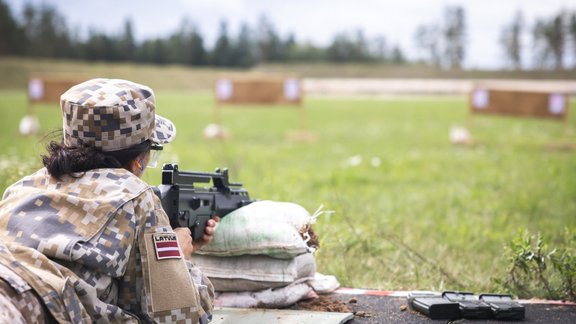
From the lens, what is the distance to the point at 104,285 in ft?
9.55

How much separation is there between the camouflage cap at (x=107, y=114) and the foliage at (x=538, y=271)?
251 cm

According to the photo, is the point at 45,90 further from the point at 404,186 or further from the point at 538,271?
the point at 538,271

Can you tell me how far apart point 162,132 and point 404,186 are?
7472 mm

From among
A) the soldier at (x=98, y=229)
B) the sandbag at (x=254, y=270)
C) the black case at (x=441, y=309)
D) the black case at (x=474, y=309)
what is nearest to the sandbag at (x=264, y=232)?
the sandbag at (x=254, y=270)

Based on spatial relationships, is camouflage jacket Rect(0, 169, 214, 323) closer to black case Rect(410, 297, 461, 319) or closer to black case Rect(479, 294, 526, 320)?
black case Rect(410, 297, 461, 319)

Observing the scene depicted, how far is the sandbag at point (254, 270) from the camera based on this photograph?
417cm

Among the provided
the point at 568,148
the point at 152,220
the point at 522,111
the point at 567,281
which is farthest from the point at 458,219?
the point at 522,111

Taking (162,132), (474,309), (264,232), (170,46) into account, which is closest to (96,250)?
(162,132)

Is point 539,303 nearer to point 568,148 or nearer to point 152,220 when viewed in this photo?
point 152,220

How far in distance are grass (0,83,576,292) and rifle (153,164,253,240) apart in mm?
691

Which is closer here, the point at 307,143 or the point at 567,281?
the point at 567,281

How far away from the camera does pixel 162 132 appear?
10.6 feet

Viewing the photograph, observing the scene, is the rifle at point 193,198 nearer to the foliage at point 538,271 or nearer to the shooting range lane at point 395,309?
the shooting range lane at point 395,309

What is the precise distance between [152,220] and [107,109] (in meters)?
0.48
